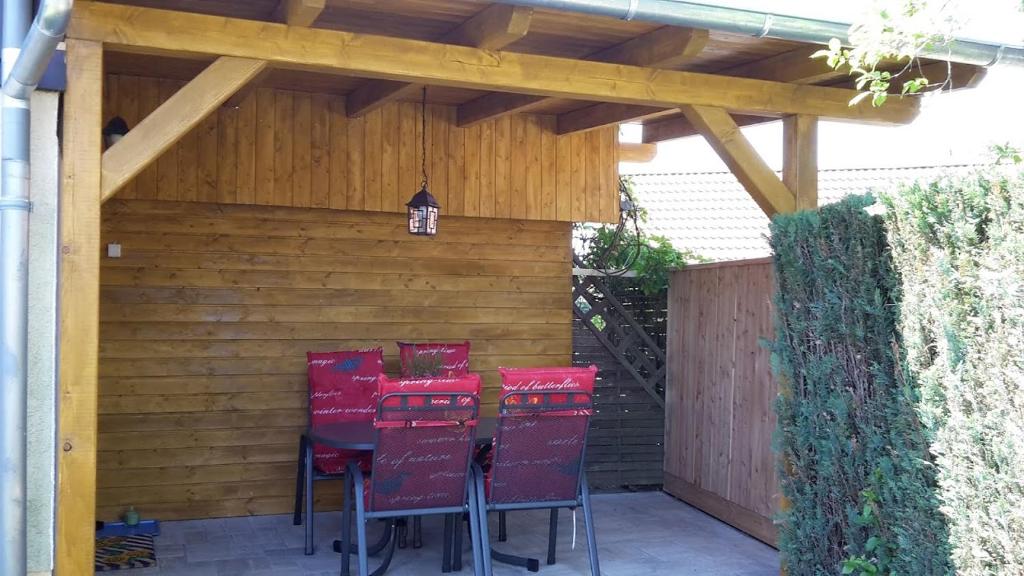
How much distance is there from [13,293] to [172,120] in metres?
0.86

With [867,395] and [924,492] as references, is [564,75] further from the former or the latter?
[924,492]

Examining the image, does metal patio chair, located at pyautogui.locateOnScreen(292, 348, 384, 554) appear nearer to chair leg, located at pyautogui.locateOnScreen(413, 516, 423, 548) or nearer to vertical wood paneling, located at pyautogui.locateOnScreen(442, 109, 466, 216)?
chair leg, located at pyautogui.locateOnScreen(413, 516, 423, 548)

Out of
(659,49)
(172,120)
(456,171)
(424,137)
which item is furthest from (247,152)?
(659,49)

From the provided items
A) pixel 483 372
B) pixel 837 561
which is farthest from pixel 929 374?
pixel 483 372

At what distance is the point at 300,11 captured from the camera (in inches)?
152

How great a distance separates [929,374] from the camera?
3430 millimetres

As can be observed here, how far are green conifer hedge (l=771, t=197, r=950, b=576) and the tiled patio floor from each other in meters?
1.08

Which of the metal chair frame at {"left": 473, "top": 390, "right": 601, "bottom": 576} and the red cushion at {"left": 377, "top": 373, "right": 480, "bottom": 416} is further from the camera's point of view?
the metal chair frame at {"left": 473, "top": 390, "right": 601, "bottom": 576}

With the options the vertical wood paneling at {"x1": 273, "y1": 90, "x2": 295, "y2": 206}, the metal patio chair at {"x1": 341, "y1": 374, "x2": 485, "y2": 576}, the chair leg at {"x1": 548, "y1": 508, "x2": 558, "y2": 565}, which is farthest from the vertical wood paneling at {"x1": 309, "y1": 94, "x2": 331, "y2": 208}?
the chair leg at {"x1": 548, "y1": 508, "x2": 558, "y2": 565}

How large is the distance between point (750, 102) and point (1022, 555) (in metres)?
2.60

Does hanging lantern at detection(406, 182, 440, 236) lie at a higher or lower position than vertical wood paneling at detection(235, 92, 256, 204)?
lower

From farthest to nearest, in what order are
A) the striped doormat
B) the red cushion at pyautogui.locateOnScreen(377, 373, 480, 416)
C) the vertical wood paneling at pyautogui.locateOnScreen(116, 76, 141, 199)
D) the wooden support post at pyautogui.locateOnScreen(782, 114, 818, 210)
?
the vertical wood paneling at pyautogui.locateOnScreen(116, 76, 141, 199) → the striped doormat → the wooden support post at pyautogui.locateOnScreen(782, 114, 818, 210) → the red cushion at pyautogui.locateOnScreen(377, 373, 480, 416)

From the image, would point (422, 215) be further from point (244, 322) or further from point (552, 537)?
point (552, 537)

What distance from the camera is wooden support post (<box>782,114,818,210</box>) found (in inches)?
195
